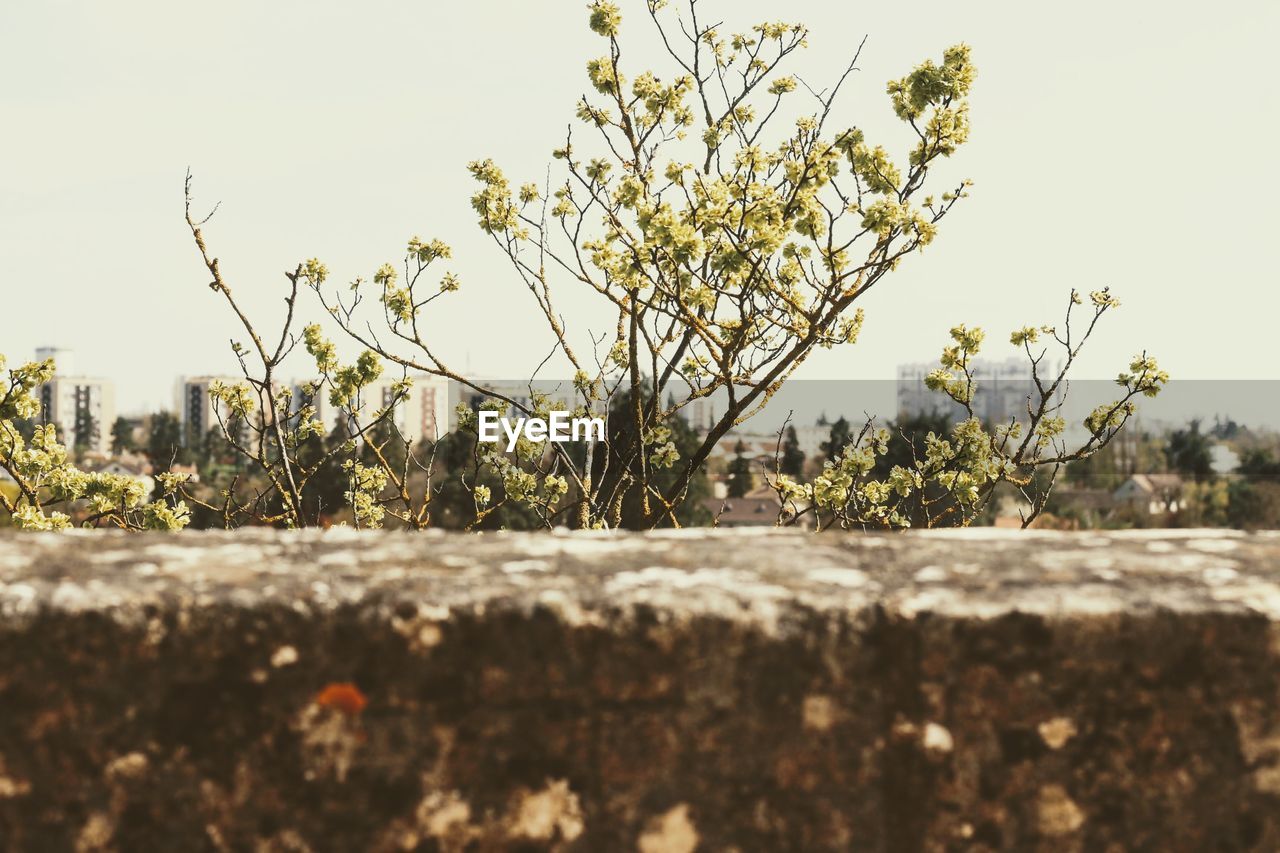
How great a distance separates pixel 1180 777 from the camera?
56.3 inches

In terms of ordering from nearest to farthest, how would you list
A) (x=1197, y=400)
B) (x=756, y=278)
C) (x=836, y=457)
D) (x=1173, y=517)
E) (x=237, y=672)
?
1. (x=237, y=672)
2. (x=756, y=278)
3. (x=836, y=457)
4. (x=1197, y=400)
5. (x=1173, y=517)

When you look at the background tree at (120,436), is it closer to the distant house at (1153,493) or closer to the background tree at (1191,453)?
the distant house at (1153,493)

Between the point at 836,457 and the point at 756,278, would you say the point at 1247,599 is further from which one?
the point at 836,457

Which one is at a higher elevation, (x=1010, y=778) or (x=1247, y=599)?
(x=1247, y=599)

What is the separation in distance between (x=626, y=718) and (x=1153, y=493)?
7914 centimetres

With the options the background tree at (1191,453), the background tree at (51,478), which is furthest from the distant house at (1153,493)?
the background tree at (51,478)

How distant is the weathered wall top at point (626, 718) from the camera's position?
140cm

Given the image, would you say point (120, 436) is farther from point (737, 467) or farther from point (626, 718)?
point (626, 718)

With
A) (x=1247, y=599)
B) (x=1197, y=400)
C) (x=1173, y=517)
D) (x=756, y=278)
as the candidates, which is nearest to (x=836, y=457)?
(x=756, y=278)

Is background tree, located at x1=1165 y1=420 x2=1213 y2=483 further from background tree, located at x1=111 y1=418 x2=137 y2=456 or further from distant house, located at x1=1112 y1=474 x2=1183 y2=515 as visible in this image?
background tree, located at x1=111 y1=418 x2=137 y2=456

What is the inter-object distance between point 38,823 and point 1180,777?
4.57 ft

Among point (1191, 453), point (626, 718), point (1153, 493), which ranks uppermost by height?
point (1191, 453)

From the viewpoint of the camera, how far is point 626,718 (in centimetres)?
141

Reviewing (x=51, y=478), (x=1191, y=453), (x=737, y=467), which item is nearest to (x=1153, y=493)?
(x=1191, y=453)
